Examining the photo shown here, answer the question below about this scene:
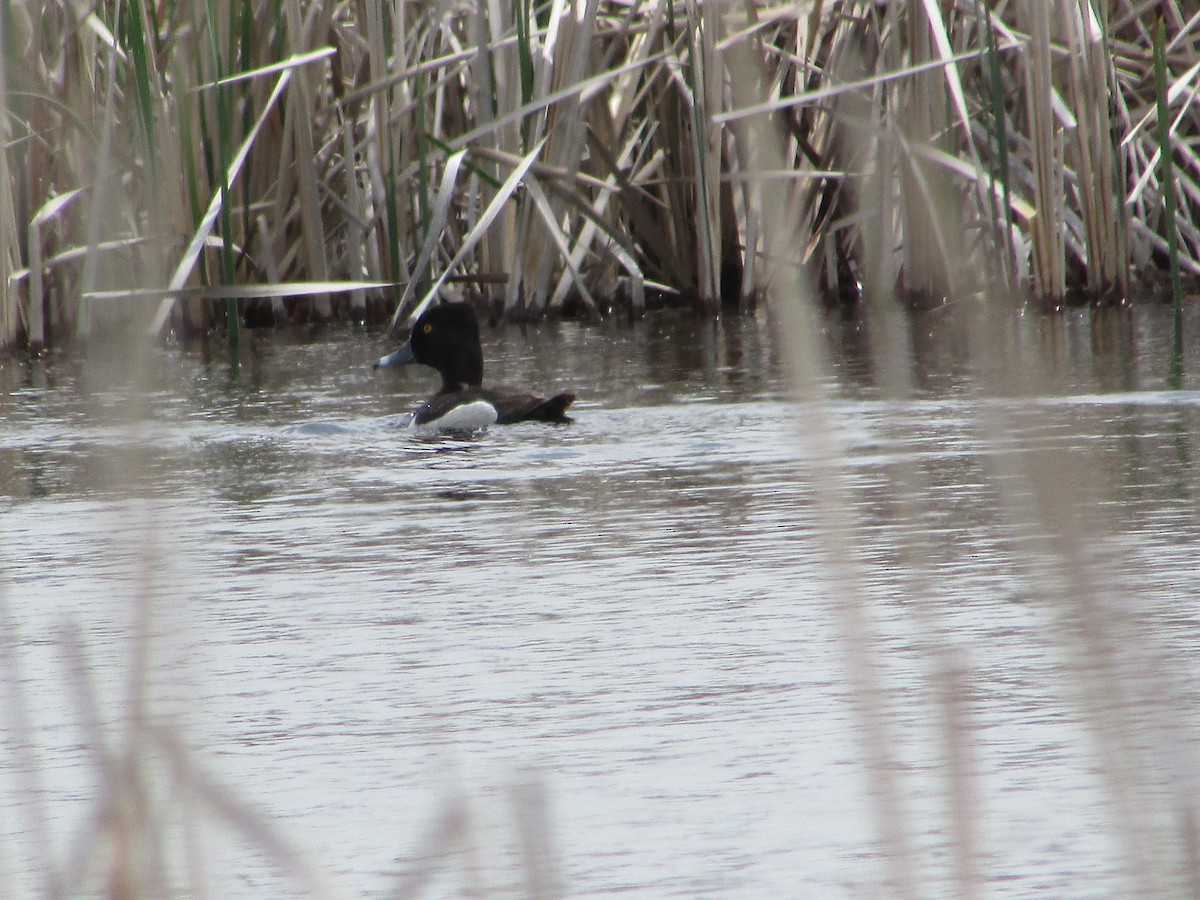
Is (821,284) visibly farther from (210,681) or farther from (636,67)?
(210,681)

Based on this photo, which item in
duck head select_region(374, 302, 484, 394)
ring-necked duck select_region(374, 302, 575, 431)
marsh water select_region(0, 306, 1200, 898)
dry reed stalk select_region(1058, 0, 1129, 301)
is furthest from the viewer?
dry reed stalk select_region(1058, 0, 1129, 301)

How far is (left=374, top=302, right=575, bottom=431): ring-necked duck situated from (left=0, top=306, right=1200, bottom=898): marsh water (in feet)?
0.77

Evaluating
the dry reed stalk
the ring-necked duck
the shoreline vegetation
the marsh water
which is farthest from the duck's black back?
the dry reed stalk

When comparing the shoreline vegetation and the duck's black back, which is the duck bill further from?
the shoreline vegetation

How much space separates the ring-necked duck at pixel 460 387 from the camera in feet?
24.5

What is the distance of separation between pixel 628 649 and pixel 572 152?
685 cm

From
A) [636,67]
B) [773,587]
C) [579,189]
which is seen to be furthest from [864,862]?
[579,189]

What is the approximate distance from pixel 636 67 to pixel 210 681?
6594mm

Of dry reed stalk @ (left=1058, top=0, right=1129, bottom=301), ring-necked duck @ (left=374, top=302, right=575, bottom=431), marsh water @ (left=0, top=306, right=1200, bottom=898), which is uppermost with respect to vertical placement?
dry reed stalk @ (left=1058, top=0, right=1129, bottom=301)

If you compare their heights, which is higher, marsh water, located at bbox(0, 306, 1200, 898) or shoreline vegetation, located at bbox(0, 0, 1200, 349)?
shoreline vegetation, located at bbox(0, 0, 1200, 349)

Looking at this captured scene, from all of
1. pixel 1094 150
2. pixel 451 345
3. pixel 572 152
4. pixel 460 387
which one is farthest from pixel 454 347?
pixel 1094 150

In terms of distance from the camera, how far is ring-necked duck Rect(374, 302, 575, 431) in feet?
24.5

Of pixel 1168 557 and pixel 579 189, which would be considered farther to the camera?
pixel 579 189

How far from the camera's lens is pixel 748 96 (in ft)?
5.00
